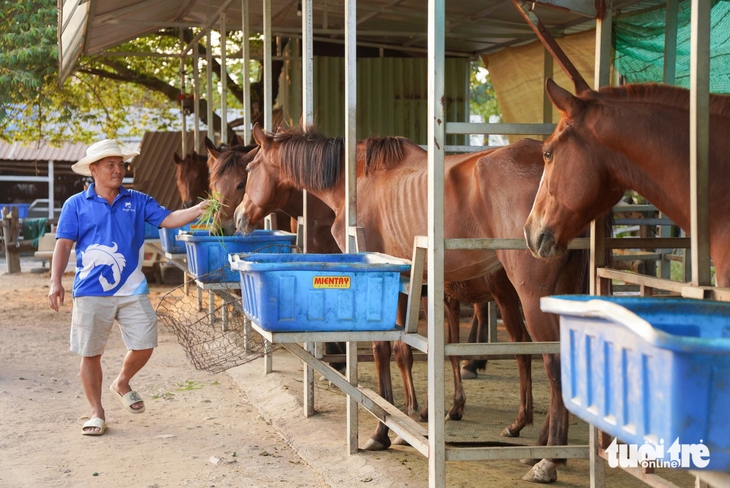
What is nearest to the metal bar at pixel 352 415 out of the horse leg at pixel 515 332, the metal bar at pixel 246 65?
the horse leg at pixel 515 332

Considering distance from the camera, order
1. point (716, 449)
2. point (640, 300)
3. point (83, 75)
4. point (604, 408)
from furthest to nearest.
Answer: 1. point (83, 75)
2. point (640, 300)
3. point (604, 408)
4. point (716, 449)

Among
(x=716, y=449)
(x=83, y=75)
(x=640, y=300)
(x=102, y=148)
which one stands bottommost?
(x=716, y=449)

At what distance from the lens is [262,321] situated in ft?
11.0

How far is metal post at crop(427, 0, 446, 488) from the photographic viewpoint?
3225 mm

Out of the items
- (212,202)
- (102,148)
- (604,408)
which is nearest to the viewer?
(604,408)

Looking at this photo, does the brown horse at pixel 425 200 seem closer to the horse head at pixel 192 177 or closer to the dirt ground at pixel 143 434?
the dirt ground at pixel 143 434

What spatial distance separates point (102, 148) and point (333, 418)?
93.6 inches

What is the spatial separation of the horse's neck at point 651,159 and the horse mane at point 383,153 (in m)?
2.46

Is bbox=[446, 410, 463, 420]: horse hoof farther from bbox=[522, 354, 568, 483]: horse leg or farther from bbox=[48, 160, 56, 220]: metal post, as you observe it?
bbox=[48, 160, 56, 220]: metal post

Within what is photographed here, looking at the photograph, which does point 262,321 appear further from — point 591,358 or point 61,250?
point 61,250

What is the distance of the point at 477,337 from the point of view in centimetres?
666

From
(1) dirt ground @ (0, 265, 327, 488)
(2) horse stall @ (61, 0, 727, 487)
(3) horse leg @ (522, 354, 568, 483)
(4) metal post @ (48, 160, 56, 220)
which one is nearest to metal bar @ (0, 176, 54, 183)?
(4) metal post @ (48, 160, 56, 220)

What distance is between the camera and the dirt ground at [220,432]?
14.4 feet

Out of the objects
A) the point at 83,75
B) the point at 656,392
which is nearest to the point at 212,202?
the point at 656,392
